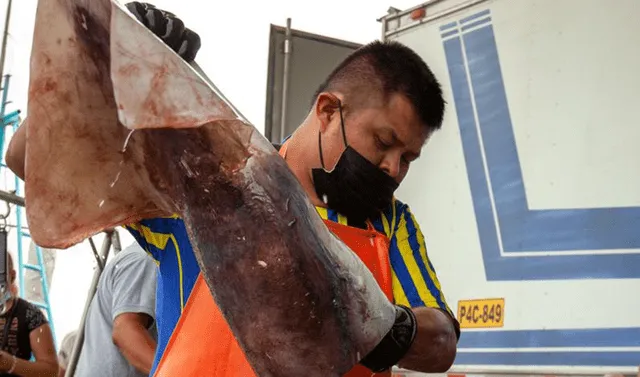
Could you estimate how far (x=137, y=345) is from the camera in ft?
11.7

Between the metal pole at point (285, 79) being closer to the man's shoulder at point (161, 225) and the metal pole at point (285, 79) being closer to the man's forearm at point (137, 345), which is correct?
the man's forearm at point (137, 345)

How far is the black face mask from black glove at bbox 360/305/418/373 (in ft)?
1.61

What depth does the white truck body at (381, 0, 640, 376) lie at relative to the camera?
12.9 feet

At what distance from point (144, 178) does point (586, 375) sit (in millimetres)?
2985

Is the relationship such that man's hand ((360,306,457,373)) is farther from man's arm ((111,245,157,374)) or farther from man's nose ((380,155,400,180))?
man's arm ((111,245,157,374))

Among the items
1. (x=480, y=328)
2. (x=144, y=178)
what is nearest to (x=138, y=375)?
(x=480, y=328)

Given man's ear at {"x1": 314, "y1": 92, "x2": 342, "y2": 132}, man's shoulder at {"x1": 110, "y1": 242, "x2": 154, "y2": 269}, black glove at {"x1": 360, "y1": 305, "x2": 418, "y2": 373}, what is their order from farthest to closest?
1. man's shoulder at {"x1": 110, "y1": 242, "x2": 154, "y2": 269}
2. man's ear at {"x1": 314, "y1": 92, "x2": 342, "y2": 132}
3. black glove at {"x1": 360, "y1": 305, "x2": 418, "y2": 373}

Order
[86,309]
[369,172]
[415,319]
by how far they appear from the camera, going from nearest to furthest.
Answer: [415,319] → [369,172] → [86,309]

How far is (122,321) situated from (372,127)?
1.89 m

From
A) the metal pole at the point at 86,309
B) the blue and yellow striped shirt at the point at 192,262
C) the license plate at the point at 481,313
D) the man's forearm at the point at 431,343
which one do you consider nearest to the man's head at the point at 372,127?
the blue and yellow striped shirt at the point at 192,262

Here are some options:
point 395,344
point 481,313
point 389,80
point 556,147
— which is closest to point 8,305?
point 481,313

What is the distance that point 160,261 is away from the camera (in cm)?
204

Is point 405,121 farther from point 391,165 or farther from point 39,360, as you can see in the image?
point 39,360

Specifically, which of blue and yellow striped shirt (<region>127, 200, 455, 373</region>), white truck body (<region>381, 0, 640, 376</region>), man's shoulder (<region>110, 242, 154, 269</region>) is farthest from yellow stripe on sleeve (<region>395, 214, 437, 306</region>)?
white truck body (<region>381, 0, 640, 376</region>)
